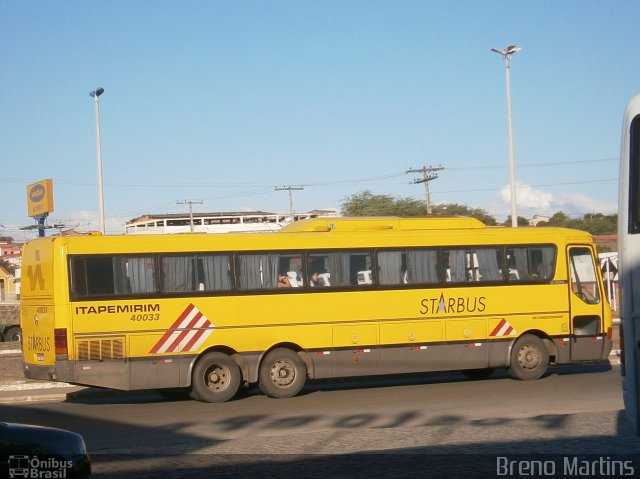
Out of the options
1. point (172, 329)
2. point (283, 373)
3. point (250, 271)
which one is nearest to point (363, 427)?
point (283, 373)

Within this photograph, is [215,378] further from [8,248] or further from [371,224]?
[8,248]

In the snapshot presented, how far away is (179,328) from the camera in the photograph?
17297 mm

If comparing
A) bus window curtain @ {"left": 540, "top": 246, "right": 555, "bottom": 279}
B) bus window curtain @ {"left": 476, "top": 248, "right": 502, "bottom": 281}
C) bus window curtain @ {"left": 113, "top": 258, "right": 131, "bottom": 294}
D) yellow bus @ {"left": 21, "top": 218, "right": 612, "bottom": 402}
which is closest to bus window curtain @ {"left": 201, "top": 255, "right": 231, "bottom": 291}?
yellow bus @ {"left": 21, "top": 218, "right": 612, "bottom": 402}

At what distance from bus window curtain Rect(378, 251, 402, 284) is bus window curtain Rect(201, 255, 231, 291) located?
316 centimetres

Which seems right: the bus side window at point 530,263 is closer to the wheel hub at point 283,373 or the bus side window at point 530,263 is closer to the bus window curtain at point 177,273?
the wheel hub at point 283,373

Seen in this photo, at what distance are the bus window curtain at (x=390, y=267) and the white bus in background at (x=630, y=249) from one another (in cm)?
1071

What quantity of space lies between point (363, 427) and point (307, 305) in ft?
15.7

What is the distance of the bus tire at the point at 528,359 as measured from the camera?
19.7m

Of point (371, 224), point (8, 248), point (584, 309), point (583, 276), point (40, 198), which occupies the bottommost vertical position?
point (584, 309)

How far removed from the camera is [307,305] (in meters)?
18.1

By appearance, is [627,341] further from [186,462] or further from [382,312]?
[382,312]

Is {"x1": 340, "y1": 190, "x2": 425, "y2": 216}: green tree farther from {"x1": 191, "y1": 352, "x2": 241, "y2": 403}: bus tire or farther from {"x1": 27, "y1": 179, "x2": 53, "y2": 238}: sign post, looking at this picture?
{"x1": 191, "y1": 352, "x2": 241, "y2": 403}: bus tire

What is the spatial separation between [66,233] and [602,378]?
11.5m

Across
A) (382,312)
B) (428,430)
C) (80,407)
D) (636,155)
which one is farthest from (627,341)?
(80,407)
